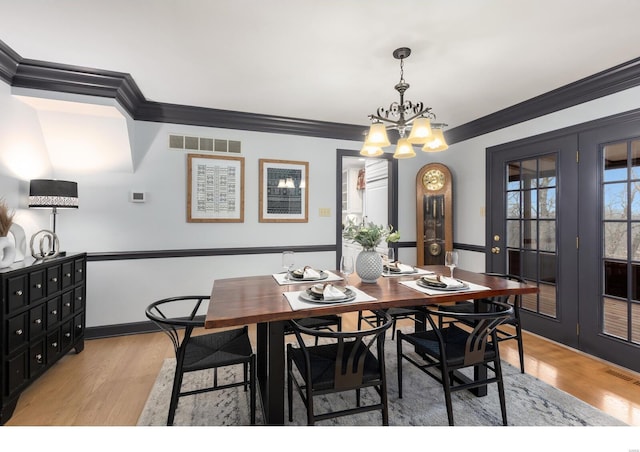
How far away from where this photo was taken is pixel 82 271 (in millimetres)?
2846

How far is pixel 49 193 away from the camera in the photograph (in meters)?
2.58

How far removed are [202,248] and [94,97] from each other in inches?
66.4

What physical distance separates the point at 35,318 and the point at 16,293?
11.2 inches

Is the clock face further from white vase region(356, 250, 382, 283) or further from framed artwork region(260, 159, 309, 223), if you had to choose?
white vase region(356, 250, 382, 283)

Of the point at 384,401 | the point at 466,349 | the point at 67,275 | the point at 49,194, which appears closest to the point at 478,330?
the point at 466,349

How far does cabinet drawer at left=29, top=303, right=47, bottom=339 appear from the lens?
213cm

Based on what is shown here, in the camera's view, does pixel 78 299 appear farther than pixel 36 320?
Yes

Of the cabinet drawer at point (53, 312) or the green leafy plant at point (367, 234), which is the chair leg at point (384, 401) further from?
the cabinet drawer at point (53, 312)

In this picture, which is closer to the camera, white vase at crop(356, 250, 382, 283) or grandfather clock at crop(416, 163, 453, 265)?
white vase at crop(356, 250, 382, 283)

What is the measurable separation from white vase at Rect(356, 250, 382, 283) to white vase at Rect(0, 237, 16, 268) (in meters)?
2.23

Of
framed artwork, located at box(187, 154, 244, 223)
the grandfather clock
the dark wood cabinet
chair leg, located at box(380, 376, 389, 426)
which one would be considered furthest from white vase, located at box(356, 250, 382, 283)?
the grandfather clock

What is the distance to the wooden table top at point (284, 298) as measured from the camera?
5.02 ft

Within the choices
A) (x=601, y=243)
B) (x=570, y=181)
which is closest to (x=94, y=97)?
(x=570, y=181)

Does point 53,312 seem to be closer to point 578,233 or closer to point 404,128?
point 404,128
